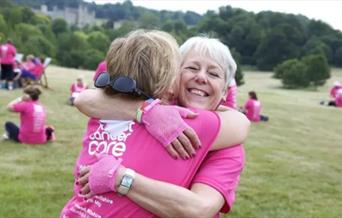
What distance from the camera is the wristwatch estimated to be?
1.92 m

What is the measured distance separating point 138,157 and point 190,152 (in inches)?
7.7

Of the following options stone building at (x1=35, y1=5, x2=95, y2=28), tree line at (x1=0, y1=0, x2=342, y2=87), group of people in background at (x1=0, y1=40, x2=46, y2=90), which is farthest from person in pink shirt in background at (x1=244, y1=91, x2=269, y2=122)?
stone building at (x1=35, y1=5, x2=95, y2=28)

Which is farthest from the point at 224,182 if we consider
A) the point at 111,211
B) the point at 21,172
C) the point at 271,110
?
the point at 271,110

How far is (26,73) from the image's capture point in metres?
19.5

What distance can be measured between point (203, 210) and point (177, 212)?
0.32 ft

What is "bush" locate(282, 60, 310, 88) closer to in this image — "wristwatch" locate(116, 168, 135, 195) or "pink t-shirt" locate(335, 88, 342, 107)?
"pink t-shirt" locate(335, 88, 342, 107)

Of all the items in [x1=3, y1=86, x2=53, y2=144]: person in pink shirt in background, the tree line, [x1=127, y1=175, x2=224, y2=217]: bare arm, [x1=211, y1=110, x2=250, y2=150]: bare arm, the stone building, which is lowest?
the stone building

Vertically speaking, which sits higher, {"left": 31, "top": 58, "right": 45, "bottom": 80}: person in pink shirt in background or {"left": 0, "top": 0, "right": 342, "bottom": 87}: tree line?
{"left": 31, "top": 58, "right": 45, "bottom": 80}: person in pink shirt in background

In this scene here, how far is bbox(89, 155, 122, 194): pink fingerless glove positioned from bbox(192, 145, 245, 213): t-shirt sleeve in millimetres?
309

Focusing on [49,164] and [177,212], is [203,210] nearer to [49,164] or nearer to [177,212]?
[177,212]

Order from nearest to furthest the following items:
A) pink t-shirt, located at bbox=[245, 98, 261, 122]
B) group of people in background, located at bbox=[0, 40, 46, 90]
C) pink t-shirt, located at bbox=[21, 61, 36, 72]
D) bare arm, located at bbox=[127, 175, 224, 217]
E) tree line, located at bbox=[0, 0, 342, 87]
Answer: bare arm, located at bbox=[127, 175, 224, 217]
pink t-shirt, located at bbox=[245, 98, 261, 122]
group of people in background, located at bbox=[0, 40, 46, 90]
pink t-shirt, located at bbox=[21, 61, 36, 72]
tree line, located at bbox=[0, 0, 342, 87]

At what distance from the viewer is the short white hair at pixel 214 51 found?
231cm

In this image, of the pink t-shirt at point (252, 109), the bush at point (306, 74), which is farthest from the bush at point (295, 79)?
the pink t-shirt at point (252, 109)

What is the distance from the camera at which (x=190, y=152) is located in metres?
1.96
